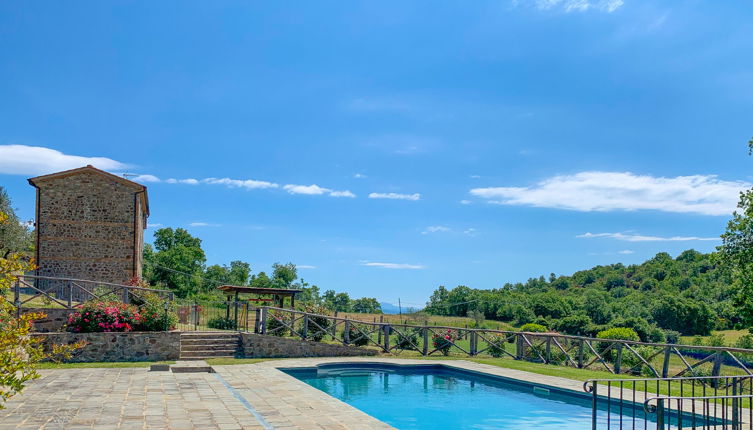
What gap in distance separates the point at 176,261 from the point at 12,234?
2177 cm

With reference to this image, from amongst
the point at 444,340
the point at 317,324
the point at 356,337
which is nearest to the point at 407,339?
the point at 444,340

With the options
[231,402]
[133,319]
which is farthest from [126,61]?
[231,402]

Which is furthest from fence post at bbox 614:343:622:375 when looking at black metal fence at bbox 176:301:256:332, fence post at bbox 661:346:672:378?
black metal fence at bbox 176:301:256:332

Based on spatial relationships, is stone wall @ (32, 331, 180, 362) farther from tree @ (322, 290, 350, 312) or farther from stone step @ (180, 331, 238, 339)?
tree @ (322, 290, 350, 312)

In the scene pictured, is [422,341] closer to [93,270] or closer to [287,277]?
[93,270]

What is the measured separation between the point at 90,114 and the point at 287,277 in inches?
1589

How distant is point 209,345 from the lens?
58.3 feet

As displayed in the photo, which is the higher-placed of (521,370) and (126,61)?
(126,61)

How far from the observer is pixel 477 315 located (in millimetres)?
46188

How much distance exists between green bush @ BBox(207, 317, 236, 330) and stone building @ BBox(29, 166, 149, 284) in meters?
5.53

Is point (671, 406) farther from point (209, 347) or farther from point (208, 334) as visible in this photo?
point (208, 334)

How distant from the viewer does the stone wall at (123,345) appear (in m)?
15.7

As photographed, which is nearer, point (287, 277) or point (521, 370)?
point (521, 370)

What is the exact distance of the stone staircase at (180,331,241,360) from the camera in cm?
1714
